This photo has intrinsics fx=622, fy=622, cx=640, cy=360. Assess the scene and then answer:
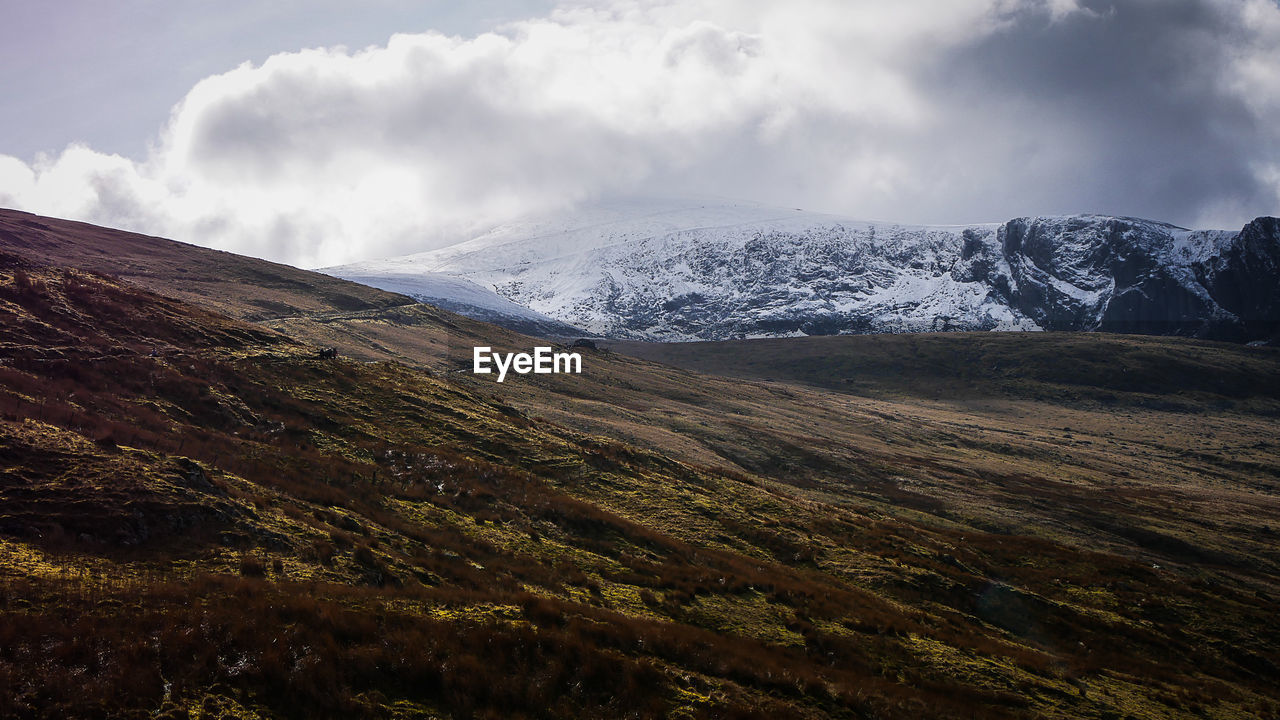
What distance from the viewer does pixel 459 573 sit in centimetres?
1764

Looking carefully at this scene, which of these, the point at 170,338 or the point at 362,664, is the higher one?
the point at 170,338

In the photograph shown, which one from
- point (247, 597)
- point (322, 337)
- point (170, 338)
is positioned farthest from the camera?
point (322, 337)

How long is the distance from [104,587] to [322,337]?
8396 centimetres

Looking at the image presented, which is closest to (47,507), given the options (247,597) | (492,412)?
(247,597)

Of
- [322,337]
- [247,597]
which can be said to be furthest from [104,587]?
[322,337]

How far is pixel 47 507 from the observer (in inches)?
545

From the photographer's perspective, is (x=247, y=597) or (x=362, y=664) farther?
(x=247, y=597)

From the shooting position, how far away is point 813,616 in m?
21.5

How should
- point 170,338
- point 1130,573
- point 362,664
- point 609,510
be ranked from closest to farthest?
point 362,664 → point 609,510 → point 170,338 → point 1130,573

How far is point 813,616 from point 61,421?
24.2 metres

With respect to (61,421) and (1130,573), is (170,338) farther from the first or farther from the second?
(1130,573)

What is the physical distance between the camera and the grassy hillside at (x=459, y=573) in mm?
10945

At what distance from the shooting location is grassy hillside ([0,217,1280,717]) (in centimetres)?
1095

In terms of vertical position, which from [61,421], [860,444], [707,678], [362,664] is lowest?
[860,444]
